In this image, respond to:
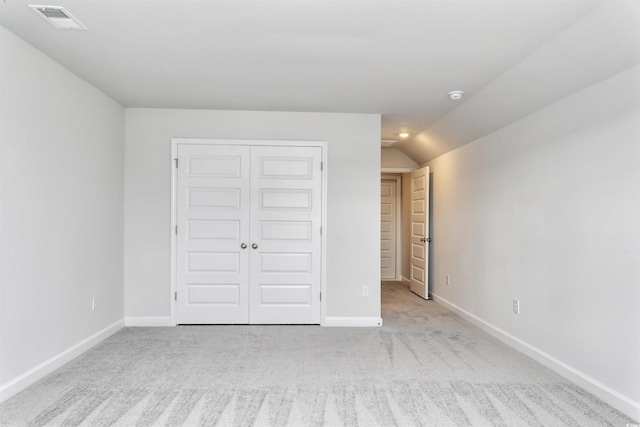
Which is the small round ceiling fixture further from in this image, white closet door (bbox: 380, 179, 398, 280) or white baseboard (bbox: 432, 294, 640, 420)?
white closet door (bbox: 380, 179, 398, 280)

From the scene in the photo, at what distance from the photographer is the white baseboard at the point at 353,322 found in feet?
13.4

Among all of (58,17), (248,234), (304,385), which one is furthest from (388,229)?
(58,17)

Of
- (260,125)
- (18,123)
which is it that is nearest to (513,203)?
(260,125)

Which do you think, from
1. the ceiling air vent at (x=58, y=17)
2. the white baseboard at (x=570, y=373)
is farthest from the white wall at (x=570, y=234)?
the ceiling air vent at (x=58, y=17)

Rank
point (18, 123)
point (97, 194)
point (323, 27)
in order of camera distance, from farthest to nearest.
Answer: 1. point (97, 194)
2. point (18, 123)
3. point (323, 27)

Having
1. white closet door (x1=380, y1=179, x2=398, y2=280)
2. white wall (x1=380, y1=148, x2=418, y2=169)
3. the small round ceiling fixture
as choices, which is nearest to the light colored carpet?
the small round ceiling fixture

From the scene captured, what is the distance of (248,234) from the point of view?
411 cm

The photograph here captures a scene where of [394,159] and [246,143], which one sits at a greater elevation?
[394,159]

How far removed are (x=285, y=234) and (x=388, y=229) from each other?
3731 mm

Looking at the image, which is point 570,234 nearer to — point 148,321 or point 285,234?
point 285,234

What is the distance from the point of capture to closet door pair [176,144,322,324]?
408 cm

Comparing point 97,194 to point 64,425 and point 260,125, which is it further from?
point 64,425

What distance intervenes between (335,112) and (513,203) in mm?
2100

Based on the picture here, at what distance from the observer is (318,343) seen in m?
3.49
